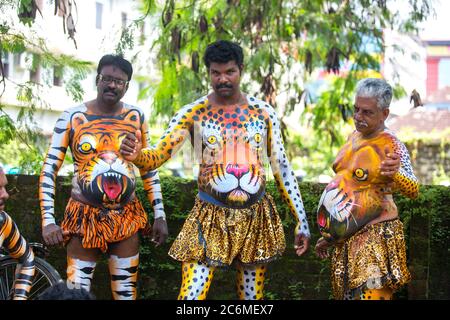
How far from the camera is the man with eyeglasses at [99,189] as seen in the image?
518 centimetres

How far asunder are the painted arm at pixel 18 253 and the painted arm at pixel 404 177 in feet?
7.71

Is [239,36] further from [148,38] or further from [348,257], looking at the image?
[348,257]

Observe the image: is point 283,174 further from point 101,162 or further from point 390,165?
point 101,162

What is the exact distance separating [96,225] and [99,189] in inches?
9.3

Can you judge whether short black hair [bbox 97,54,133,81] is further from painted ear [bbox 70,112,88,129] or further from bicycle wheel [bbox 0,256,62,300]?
bicycle wheel [bbox 0,256,62,300]

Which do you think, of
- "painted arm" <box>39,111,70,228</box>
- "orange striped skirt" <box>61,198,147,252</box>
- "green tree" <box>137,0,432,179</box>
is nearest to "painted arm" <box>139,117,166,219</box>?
"orange striped skirt" <box>61,198,147,252</box>

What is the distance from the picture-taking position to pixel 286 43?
10.6m

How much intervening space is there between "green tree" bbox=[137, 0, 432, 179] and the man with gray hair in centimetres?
439

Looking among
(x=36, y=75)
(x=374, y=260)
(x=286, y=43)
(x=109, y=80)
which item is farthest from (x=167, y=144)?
(x=286, y=43)

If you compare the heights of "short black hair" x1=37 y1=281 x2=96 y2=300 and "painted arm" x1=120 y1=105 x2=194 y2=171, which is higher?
"painted arm" x1=120 y1=105 x2=194 y2=171

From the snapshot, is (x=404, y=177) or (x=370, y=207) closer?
(x=404, y=177)

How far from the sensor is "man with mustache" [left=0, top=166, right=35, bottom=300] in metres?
4.86
